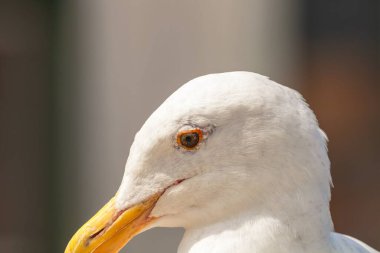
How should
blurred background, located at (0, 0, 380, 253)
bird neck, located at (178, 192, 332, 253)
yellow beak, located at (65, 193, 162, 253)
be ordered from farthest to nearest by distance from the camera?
1. blurred background, located at (0, 0, 380, 253)
2. yellow beak, located at (65, 193, 162, 253)
3. bird neck, located at (178, 192, 332, 253)

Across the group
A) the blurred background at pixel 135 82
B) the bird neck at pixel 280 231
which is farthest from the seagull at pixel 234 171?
the blurred background at pixel 135 82

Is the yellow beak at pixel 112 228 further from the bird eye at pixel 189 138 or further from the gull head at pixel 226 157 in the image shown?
the bird eye at pixel 189 138

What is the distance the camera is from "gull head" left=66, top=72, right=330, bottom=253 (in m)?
2.45

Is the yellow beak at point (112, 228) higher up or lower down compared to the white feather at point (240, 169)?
lower down

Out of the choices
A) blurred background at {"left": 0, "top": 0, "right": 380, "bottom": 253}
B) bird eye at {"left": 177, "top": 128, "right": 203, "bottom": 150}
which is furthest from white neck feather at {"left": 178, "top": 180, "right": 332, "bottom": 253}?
blurred background at {"left": 0, "top": 0, "right": 380, "bottom": 253}

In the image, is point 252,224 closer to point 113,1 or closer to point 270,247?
point 270,247

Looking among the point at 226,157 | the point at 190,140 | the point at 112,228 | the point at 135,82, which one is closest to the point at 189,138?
the point at 190,140

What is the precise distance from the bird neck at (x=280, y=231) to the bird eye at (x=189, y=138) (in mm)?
218

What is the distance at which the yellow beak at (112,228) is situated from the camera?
8.36ft

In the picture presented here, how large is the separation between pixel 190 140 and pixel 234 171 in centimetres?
14

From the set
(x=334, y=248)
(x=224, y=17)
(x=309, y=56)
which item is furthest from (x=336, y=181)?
(x=334, y=248)

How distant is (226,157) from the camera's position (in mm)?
2494

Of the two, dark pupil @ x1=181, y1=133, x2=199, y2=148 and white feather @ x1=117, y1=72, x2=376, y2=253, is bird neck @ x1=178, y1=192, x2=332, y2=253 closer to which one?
white feather @ x1=117, y1=72, x2=376, y2=253

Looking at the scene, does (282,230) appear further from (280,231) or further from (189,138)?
(189,138)
